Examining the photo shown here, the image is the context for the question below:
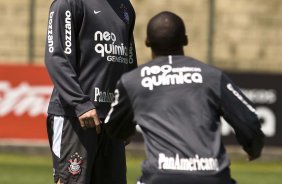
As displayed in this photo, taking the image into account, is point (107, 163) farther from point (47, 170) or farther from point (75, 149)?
point (47, 170)

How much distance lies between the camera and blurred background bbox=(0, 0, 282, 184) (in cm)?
1884

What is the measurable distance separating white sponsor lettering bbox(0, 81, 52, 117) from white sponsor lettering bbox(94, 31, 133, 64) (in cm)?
1151

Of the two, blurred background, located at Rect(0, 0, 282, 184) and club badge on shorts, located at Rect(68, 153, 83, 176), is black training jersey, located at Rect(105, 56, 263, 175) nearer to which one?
club badge on shorts, located at Rect(68, 153, 83, 176)

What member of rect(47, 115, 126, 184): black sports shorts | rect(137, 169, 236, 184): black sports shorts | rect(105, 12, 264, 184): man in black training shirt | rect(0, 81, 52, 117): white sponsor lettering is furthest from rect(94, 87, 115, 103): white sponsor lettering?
rect(0, 81, 52, 117): white sponsor lettering

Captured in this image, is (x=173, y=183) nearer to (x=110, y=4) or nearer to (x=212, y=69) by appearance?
(x=212, y=69)

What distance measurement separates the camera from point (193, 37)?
21.3m

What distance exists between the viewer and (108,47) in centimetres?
730

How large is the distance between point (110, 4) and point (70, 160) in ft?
3.81

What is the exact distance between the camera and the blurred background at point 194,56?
61.8 ft

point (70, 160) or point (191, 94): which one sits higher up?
point (191, 94)

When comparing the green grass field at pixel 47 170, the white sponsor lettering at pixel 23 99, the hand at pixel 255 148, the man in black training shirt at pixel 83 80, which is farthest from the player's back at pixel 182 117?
the white sponsor lettering at pixel 23 99

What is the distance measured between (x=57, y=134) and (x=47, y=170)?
8.87 meters

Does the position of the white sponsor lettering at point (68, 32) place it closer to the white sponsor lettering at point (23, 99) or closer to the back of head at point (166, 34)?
the back of head at point (166, 34)

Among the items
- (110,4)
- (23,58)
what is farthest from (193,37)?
(110,4)
